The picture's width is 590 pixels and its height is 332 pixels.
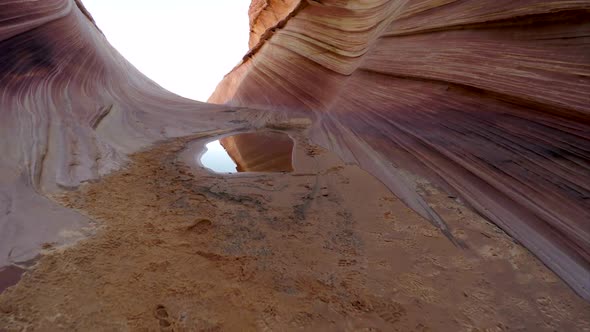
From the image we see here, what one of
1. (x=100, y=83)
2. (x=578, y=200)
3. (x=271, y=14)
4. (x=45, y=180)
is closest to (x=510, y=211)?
(x=578, y=200)

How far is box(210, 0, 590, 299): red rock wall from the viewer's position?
177 cm

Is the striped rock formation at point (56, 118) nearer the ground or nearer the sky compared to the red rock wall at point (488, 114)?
nearer the ground

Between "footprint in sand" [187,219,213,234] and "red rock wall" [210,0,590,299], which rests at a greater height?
"red rock wall" [210,0,590,299]

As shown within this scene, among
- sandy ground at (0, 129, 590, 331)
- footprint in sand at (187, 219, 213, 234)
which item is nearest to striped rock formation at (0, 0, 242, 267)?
sandy ground at (0, 129, 590, 331)

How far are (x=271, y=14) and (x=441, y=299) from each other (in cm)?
1149

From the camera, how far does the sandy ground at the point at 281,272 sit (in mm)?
1219

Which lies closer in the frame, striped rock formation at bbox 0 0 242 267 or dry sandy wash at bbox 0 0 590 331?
dry sandy wash at bbox 0 0 590 331

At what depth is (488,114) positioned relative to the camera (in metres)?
2.50

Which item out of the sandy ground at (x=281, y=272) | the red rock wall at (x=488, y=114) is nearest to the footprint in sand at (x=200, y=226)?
the sandy ground at (x=281, y=272)

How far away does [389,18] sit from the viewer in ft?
15.6

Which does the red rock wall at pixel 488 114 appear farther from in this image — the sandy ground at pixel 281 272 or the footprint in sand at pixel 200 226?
the footprint in sand at pixel 200 226

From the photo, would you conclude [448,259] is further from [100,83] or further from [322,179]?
[100,83]

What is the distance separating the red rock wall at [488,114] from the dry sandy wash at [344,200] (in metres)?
0.01

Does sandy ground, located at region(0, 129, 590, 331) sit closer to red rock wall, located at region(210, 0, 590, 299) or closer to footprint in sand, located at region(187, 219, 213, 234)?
footprint in sand, located at region(187, 219, 213, 234)
